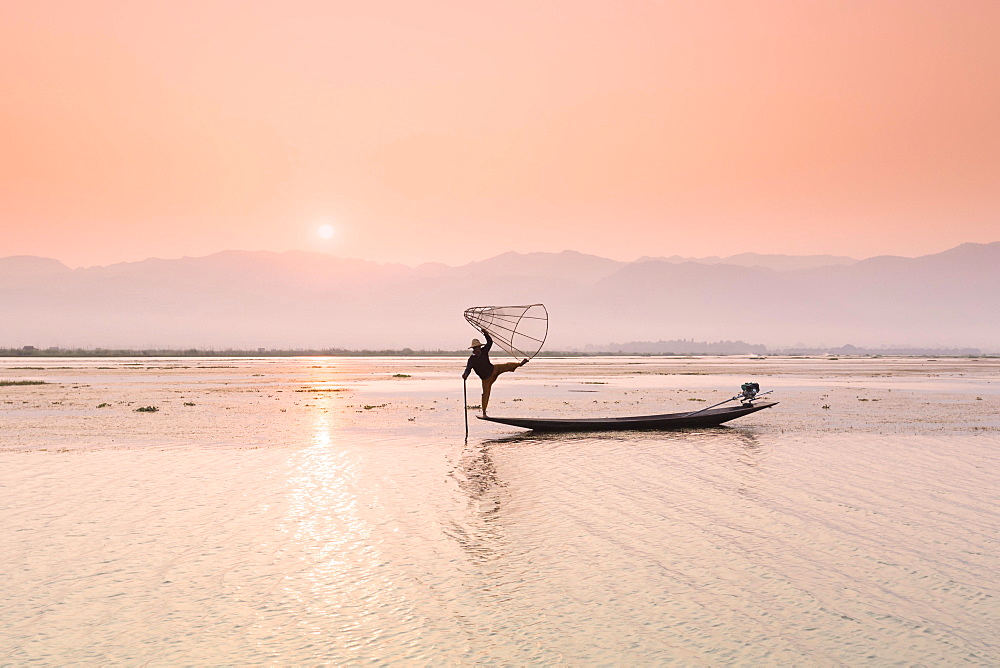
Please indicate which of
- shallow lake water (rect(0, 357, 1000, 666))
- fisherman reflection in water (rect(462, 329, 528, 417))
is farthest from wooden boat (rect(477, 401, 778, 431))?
shallow lake water (rect(0, 357, 1000, 666))

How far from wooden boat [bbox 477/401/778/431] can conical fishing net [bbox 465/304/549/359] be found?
8.56ft

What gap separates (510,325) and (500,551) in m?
18.6

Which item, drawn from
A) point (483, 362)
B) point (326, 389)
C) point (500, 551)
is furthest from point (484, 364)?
point (326, 389)

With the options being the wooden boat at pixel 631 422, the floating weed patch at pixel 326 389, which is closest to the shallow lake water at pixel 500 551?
the wooden boat at pixel 631 422

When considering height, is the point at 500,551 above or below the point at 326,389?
below

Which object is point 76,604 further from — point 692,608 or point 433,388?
point 433,388

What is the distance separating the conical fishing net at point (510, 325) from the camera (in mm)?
30266

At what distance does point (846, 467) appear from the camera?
2203cm

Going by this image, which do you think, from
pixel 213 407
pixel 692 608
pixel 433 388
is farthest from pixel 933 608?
pixel 433 388

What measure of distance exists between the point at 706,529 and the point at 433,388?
48788 mm

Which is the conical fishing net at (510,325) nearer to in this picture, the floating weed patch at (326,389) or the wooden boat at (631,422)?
the wooden boat at (631,422)

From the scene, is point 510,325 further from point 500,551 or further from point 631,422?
point 500,551

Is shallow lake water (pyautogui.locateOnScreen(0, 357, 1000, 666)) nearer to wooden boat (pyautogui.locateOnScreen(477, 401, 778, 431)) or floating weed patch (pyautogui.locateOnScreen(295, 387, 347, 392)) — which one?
wooden boat (pyautogui.locateOnScreen(477, 401, 778, 431))

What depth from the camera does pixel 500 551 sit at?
507 inches
